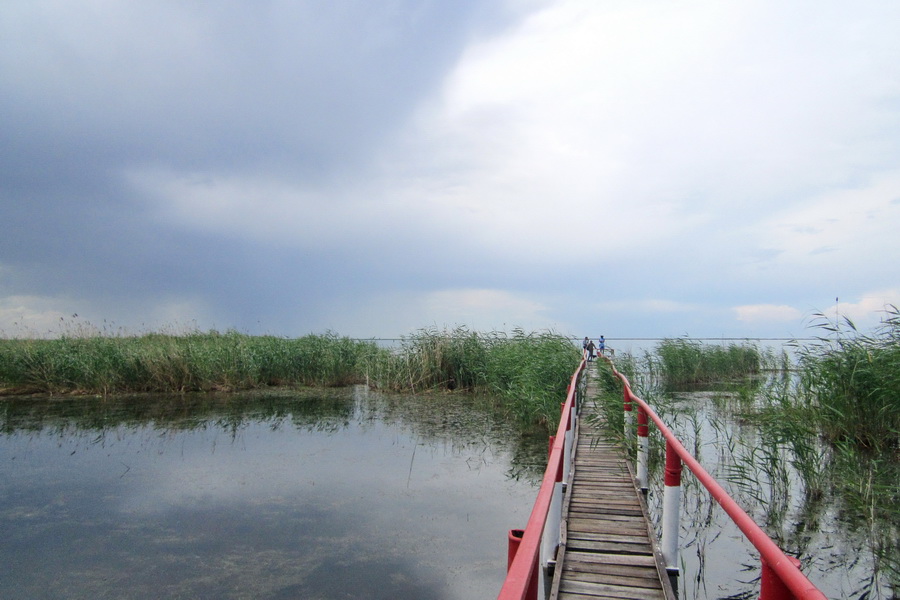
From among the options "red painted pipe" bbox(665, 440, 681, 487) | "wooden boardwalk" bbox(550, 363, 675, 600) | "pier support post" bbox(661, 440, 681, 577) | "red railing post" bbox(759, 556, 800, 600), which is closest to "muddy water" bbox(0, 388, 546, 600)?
"wooden boardwalk" bbox(550, 363, 675, 600)

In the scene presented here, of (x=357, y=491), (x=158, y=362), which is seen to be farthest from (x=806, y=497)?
(x=158, y=362)

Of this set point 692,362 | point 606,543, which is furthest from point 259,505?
point 692,362

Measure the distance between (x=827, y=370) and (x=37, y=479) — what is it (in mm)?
11531

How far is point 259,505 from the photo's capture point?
21.4 feet

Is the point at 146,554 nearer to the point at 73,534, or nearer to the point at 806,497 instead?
the point at 73,534

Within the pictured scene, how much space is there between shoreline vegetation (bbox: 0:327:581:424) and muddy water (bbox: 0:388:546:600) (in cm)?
317

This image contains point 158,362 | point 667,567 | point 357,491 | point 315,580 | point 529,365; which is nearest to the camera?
→ point 667,567

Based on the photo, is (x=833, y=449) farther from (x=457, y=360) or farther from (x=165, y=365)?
(x=165, y=365)

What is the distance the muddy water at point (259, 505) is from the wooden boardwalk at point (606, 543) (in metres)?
0.88

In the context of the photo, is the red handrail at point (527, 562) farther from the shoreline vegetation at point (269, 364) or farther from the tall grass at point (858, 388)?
the shoreline vegetation at point (269, 364)

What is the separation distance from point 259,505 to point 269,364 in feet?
34.5

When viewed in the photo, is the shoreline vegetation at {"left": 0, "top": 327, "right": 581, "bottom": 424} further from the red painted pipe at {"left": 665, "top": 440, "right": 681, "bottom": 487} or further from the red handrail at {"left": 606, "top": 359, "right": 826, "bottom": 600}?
the red handrail at {"left": 606, "top": 359, "right": 826, "bottom": 600}

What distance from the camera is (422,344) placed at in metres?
16.4

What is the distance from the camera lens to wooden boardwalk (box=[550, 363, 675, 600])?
135 inches
